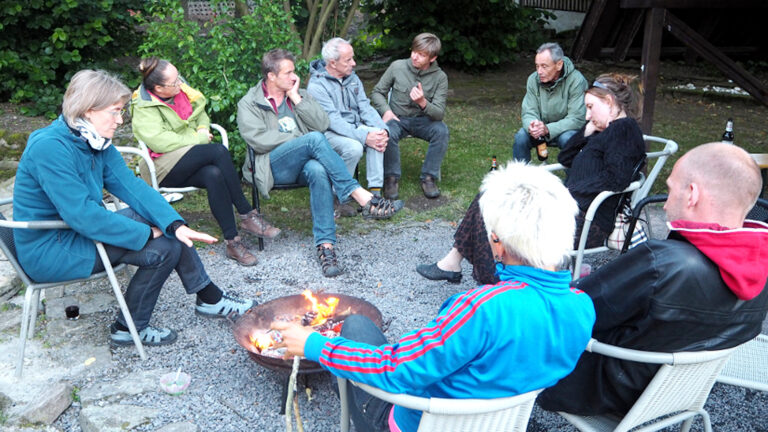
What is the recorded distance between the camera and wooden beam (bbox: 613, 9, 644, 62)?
7609mm

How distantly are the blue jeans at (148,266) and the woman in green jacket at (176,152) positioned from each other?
95cm

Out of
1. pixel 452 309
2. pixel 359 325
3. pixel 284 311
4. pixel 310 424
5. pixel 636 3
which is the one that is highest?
pixel 636 3

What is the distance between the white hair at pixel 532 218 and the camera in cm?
174

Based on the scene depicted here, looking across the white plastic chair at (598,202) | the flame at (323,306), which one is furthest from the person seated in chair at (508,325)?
the white plastic chair at (598,202)

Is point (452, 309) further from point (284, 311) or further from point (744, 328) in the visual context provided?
point (284, 311)

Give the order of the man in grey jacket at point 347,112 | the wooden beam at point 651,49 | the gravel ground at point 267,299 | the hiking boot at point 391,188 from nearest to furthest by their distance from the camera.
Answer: the gravel ground at point 267,299 < the man in grey jacket at point 347,112 < the hiking boot at point 391,188 < the wooden beam at point 651,49

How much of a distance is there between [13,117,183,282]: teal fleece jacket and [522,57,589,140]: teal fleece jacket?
3.45 meters

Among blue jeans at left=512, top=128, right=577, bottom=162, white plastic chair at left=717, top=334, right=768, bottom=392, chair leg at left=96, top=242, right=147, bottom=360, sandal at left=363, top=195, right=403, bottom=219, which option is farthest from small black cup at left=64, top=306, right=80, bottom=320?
blue jeans at left=512, top=128, right=577, bottom=162

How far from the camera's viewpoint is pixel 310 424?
2.87 metres

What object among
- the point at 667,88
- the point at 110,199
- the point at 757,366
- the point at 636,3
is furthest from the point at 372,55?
the point at 757,366

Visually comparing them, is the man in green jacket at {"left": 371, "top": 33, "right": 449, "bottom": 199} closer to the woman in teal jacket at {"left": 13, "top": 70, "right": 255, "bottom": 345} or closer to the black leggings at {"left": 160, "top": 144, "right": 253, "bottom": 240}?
the black leggings at {"left": 160, "top": 144, "right": 253, "bottom": 240}

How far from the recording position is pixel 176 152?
436 centimetres

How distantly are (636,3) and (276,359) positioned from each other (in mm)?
5213

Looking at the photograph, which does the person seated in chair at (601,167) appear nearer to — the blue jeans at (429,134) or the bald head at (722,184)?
the bald head at (722,184)
